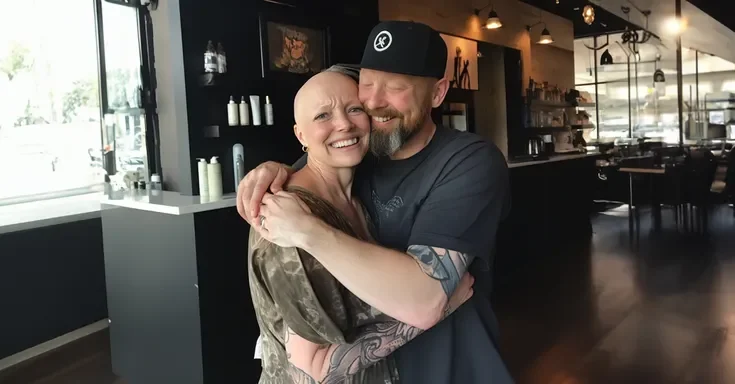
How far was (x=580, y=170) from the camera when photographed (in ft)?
24.1

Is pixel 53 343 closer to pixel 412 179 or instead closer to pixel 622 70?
pixel 412 179

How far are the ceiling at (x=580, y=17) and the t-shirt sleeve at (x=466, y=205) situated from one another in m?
7.28

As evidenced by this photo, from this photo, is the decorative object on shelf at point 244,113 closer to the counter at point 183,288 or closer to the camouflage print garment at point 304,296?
the counter at point 183,288

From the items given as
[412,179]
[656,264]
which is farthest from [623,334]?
[412,179]

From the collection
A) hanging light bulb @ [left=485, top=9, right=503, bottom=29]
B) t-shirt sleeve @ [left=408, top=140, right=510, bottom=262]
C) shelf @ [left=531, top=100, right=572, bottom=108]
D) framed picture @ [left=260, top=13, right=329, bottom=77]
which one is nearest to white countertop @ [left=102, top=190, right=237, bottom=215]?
framed picture @ [left=260, top=13, right=329, bottom=77]

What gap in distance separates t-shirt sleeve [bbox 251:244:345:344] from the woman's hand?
33mm

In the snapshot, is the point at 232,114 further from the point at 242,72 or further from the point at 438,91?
the point at 438,91

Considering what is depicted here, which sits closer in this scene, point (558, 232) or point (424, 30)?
point (424, 30)

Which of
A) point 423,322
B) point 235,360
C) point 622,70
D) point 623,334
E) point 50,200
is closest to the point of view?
point 423,322

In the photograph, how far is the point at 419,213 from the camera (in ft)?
4.02

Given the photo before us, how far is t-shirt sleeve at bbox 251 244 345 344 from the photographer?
1.08m

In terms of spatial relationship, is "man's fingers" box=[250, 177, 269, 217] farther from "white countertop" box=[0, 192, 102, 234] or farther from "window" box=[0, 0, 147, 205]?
"white countertop" box=[0, 192, 102, 234]

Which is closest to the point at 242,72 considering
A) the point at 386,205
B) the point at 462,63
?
the point at 386,205

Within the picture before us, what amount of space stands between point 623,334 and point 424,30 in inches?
136
